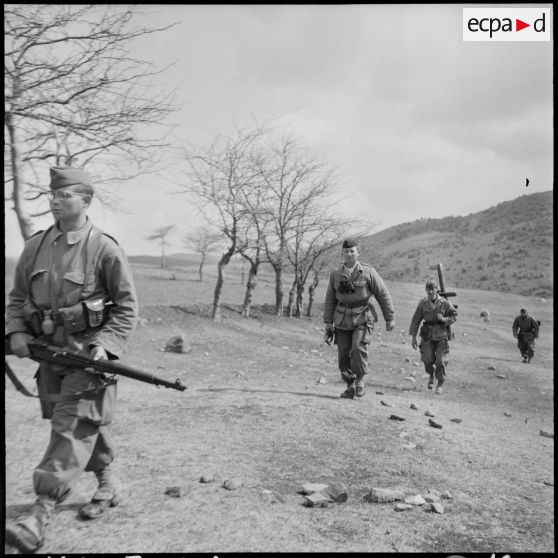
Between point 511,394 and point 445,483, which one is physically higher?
point 445,483

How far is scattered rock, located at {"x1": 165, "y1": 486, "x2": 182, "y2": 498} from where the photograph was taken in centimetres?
325

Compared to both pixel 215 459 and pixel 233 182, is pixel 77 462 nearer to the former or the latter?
pixel 215 459

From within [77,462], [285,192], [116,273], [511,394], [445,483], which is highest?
[285,192]

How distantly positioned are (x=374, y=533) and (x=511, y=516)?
1105 mm

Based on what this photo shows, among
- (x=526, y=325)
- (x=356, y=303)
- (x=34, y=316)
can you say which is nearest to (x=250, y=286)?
(x=526, y=325)

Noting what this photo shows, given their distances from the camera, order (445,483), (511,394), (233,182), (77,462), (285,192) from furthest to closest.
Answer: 1. (285,192)
2. (233,182)
3. (511,394)
4. (445,483)
5. (77,462)

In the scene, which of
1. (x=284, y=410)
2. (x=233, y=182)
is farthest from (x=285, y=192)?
(x=284, y=410)

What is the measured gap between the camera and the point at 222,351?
1157 centimetres

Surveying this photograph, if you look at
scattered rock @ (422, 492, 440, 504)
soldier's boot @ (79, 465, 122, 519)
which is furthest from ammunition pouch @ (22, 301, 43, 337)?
scattered rock @ (422, 492, 440, 504)

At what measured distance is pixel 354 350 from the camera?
251 inches

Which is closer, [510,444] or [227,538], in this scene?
[227,538]

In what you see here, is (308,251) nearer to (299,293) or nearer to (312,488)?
(299,293)

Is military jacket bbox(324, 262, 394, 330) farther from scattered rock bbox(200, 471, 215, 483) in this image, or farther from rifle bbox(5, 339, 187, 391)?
rifle bbox(5, 339, 187, 391)

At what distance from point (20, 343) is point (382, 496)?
2.46m
